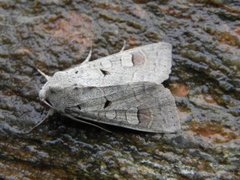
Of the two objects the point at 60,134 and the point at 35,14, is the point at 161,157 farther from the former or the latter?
the point at 35,14

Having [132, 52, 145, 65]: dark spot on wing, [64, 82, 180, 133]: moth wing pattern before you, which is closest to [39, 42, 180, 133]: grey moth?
[64, 82, 180, 133]: moth wing pattern

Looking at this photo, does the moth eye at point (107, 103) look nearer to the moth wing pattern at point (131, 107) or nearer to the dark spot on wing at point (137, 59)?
the moth wing pattern at point (131, 107)

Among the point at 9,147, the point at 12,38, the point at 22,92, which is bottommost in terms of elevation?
the point at 9,147

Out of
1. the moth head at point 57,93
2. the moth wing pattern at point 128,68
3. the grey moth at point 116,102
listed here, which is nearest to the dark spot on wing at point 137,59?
the moth wing pattern at point 128,68

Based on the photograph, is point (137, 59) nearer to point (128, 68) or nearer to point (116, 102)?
point (128, 68)

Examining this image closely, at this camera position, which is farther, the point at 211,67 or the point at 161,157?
the point at 211,67

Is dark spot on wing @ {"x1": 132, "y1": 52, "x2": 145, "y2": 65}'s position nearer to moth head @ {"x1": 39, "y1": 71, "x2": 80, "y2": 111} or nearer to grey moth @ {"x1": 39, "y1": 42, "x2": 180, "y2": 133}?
grey moth @ {"x1": 39, "y1": 42, "x2": 180, "y2": 133}

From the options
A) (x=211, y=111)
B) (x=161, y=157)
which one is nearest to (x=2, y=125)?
(x=161, y=157)
